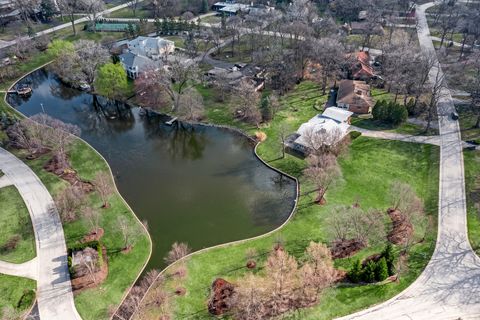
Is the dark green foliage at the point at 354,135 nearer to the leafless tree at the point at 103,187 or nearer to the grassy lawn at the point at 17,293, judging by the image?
the leafless tree at the point at 103,187

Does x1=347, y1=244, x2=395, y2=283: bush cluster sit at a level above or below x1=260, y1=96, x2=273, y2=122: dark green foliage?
below

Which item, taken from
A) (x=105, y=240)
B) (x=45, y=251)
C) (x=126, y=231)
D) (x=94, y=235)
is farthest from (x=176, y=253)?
(x=45, y=251)

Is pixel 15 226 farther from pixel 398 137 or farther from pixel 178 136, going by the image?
pixel 398 137

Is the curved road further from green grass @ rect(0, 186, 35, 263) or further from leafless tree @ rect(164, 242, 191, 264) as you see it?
green grass @ rect(0, 186, 35, 263)

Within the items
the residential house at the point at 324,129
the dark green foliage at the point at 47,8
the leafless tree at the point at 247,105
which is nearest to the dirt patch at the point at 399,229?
the residential house at the point at 324,129

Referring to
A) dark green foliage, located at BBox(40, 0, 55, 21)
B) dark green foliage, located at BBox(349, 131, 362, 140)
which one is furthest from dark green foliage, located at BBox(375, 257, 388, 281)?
dark green foliage, located at BBox(40, 0, 55, 21)

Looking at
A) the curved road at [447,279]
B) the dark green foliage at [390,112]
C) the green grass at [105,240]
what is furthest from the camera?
the dark green foliage at [390,112]

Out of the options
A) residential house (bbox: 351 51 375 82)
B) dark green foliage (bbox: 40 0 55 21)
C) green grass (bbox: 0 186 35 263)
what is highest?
dark green foliage (bbox: 40 0 55 21)
